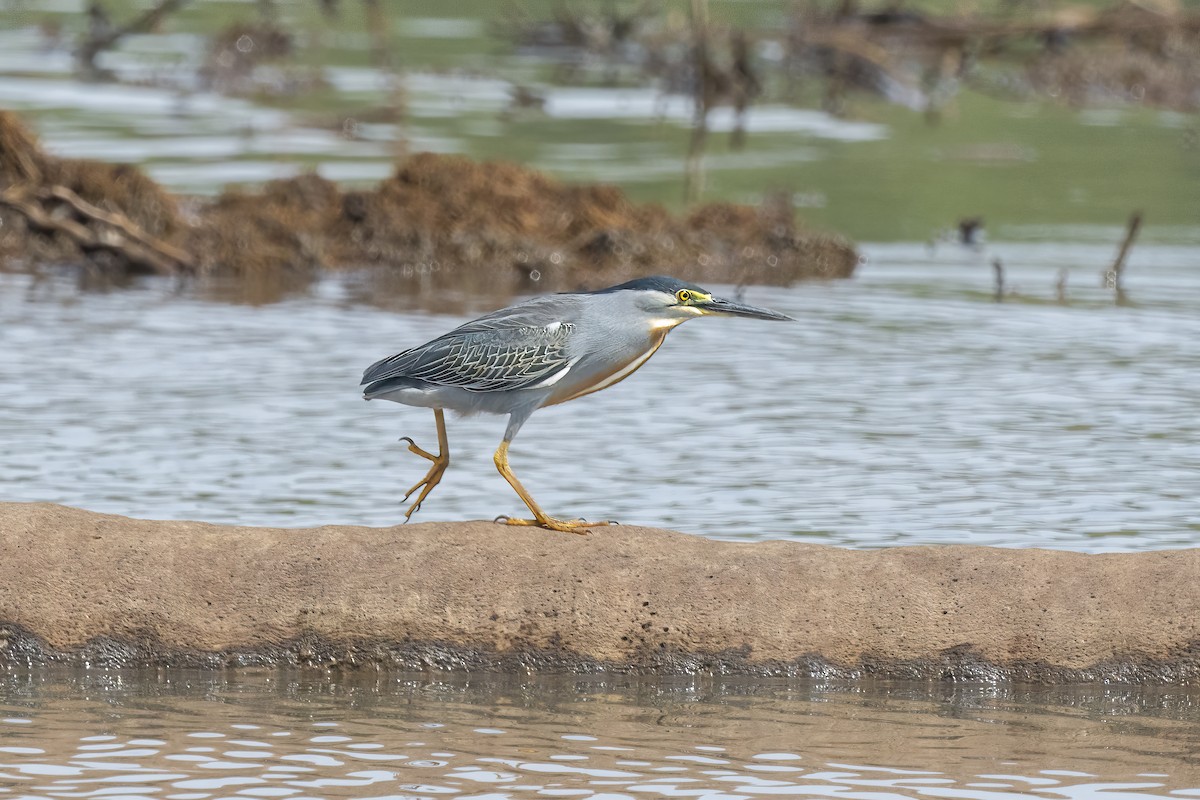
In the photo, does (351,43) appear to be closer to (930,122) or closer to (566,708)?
(930,122)

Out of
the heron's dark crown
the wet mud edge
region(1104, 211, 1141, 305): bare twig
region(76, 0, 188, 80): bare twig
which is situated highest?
region(76, 0, 188, 80): bare twig

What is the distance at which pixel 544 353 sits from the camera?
7602mm

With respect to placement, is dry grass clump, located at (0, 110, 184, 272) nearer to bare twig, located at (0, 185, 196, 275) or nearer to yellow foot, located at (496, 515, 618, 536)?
bare twig, located at (0, 185, 196, 275)

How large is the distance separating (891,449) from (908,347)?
132 inches

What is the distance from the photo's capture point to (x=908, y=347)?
567 inches

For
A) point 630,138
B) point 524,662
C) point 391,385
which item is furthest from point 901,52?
point 524,662

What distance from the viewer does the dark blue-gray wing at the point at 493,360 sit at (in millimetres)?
7602

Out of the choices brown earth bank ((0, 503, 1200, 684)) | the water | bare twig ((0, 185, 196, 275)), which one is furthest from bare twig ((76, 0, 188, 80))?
brown earth bank ((0, 503, 1200, 684))

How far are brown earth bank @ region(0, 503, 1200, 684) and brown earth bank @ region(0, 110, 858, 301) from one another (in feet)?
32.4

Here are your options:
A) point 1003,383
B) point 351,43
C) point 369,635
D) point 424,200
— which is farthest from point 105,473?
point 351,43

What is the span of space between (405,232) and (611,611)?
37.7 ft

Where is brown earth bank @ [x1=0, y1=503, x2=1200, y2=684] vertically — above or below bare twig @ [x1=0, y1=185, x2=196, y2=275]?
below

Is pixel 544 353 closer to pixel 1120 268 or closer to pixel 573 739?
pixel 573 739

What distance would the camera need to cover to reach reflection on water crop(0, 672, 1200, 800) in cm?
600
